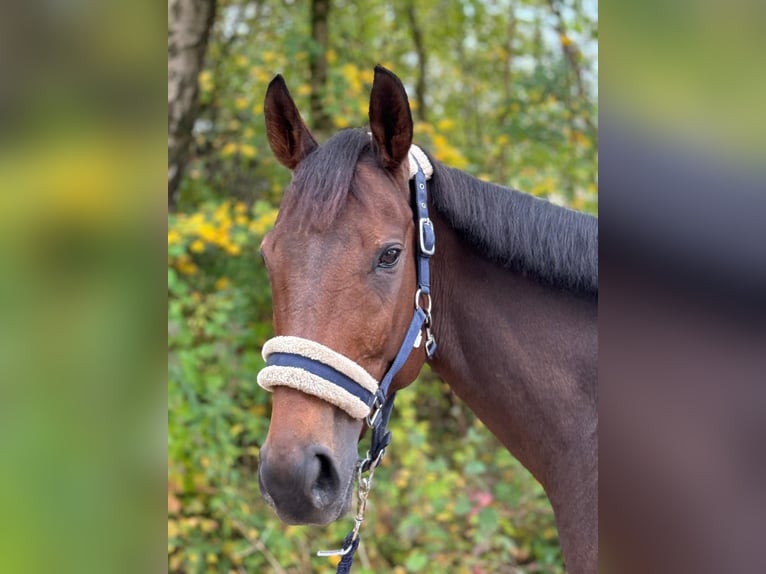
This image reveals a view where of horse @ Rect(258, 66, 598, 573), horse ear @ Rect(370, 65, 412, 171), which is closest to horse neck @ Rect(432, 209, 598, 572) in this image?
horse @ Rect(258, 66, 598, 573)

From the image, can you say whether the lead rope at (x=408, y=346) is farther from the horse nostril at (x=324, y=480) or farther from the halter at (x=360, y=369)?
the horse nostril at (x=324, y=480)

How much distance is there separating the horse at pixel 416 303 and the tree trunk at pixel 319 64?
3.10 m

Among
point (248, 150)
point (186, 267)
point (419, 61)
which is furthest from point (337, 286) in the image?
point (419, 61)

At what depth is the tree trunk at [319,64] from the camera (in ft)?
16.0

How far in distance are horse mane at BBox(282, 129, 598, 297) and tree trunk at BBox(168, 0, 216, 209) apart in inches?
95.8

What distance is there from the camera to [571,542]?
5.50ft

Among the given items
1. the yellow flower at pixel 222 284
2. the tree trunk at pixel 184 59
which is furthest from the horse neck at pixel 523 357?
the yellow flower at pixel 222 284

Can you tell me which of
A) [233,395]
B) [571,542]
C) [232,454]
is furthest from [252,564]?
[571,542]

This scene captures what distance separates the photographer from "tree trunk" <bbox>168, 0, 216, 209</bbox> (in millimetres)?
3900

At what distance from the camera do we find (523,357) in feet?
5.92
